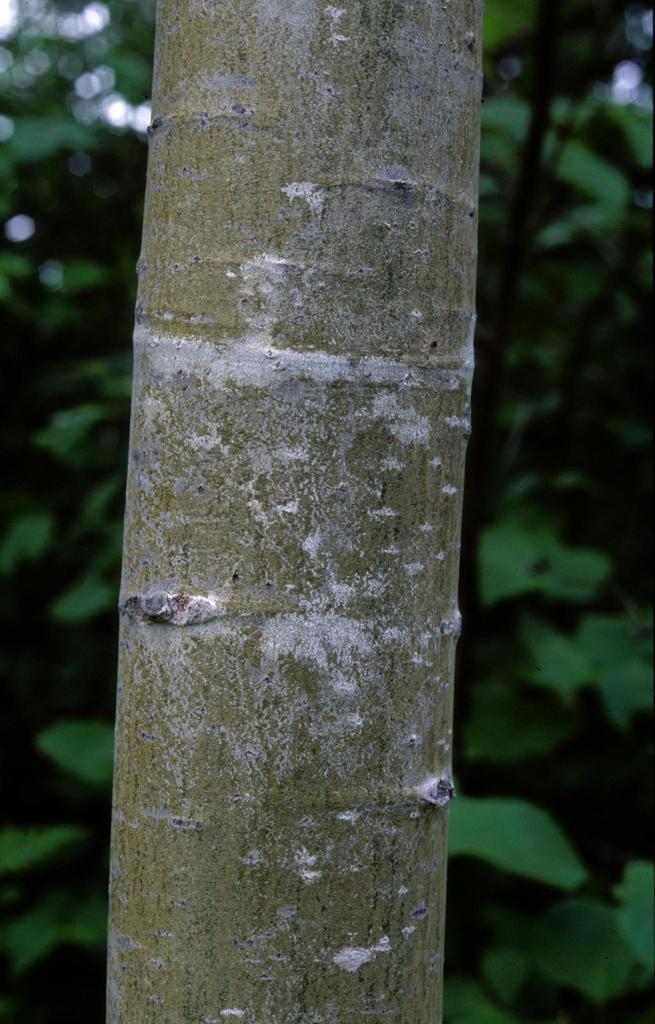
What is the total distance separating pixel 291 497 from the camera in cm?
57

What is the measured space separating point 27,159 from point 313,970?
2.43 m

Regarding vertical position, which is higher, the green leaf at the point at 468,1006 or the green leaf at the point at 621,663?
the green leaf at the point at 621,663

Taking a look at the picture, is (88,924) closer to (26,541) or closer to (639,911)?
(26,541)

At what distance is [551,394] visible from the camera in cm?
284

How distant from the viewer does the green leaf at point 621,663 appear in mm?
1734

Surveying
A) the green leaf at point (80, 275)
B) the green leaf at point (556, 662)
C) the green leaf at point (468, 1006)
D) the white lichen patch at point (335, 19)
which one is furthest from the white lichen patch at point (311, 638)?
the green leaf at point (80, 275)

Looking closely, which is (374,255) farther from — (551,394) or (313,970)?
(551,394)

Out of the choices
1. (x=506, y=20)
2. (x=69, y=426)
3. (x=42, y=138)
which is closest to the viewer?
(x=69, y=426)

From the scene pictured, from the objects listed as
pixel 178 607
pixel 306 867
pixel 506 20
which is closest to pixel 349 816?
pixel 306 867

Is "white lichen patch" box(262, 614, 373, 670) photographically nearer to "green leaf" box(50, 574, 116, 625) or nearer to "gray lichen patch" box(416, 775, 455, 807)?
"gray lichen patch" box(416, 775, 455, 807)

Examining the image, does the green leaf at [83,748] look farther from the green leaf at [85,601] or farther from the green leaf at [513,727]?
the green leaf at [513,727]

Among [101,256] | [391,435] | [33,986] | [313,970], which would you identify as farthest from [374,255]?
[101,256]

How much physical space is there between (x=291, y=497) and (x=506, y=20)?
9.37 ft

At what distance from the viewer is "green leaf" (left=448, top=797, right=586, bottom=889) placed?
1699mm
